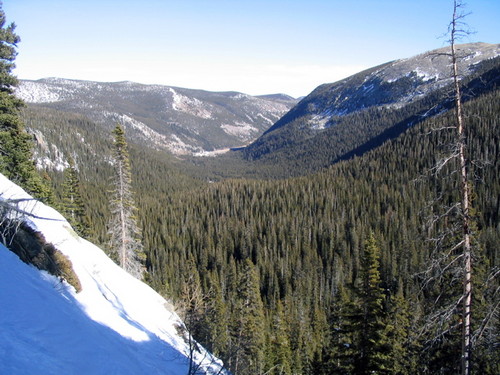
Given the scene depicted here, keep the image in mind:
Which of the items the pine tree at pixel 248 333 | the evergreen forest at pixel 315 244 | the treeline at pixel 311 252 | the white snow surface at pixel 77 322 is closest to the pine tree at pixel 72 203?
the evergreen forest at pixel 315 244

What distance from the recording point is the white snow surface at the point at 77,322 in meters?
7.32

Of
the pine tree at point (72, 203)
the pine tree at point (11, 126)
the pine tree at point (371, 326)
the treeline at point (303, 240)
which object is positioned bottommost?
the treeline at point (303, 240)

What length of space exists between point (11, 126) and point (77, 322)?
17972 mm

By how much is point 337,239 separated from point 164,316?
64680mm

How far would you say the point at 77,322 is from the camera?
9.71 m

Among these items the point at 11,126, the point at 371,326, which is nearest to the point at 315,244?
the point at 371,326

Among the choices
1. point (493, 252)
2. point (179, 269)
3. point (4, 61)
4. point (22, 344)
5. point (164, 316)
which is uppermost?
point (4, 61)

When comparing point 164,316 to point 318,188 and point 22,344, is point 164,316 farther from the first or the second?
point 318,188

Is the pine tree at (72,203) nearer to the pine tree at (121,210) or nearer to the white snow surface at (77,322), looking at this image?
the pine tree at (121,210)

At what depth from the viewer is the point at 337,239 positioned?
77875mm

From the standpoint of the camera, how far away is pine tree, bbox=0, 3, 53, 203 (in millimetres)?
20547

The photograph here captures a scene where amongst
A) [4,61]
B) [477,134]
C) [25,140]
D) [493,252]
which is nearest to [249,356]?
[25,140]

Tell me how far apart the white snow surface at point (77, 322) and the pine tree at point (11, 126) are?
738cm

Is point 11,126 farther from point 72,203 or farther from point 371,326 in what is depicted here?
point 371,326
